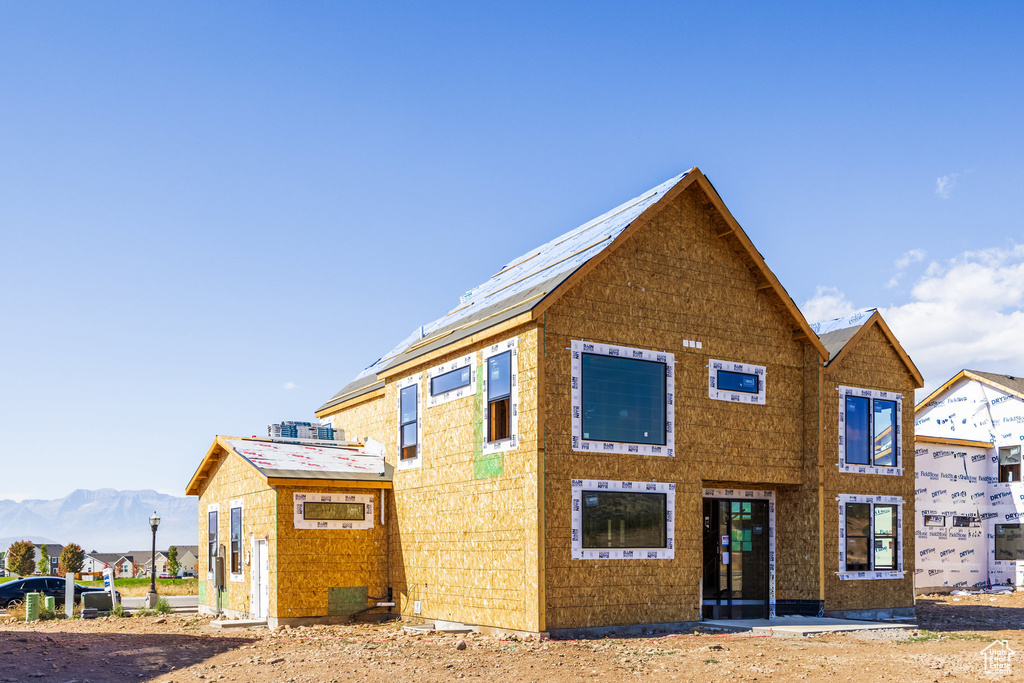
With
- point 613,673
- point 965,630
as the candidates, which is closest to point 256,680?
point 613,673

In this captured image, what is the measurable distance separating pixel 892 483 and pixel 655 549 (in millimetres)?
7799

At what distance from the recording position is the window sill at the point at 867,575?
20922 mm

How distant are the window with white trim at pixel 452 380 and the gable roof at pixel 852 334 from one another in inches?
312

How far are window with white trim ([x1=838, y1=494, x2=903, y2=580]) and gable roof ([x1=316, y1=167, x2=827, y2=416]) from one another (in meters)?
3.81

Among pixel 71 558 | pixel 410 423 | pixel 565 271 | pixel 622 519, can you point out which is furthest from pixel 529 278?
pixel 71 558

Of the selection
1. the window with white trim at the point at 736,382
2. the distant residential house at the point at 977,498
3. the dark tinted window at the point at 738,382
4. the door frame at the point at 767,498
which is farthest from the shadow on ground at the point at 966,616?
the dark tinted window at the point at 738,382

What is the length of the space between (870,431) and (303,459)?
13.3 metres

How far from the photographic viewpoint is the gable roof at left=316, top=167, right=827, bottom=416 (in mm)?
17781

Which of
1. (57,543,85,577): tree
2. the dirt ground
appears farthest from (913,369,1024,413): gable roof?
(57,543,85,577): tree

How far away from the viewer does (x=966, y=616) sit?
2298 centimetres

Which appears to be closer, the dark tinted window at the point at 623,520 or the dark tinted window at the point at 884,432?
the dark tinted window at the point at 623,520

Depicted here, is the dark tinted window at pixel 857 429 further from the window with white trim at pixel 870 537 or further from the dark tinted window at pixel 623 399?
the dark tinted window at pixel 623 399

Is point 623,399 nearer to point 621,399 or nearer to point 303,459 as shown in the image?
point 621,399

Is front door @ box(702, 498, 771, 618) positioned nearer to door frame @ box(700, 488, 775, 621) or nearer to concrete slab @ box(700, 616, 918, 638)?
door frame @ box(700, 488, 775, 621)
